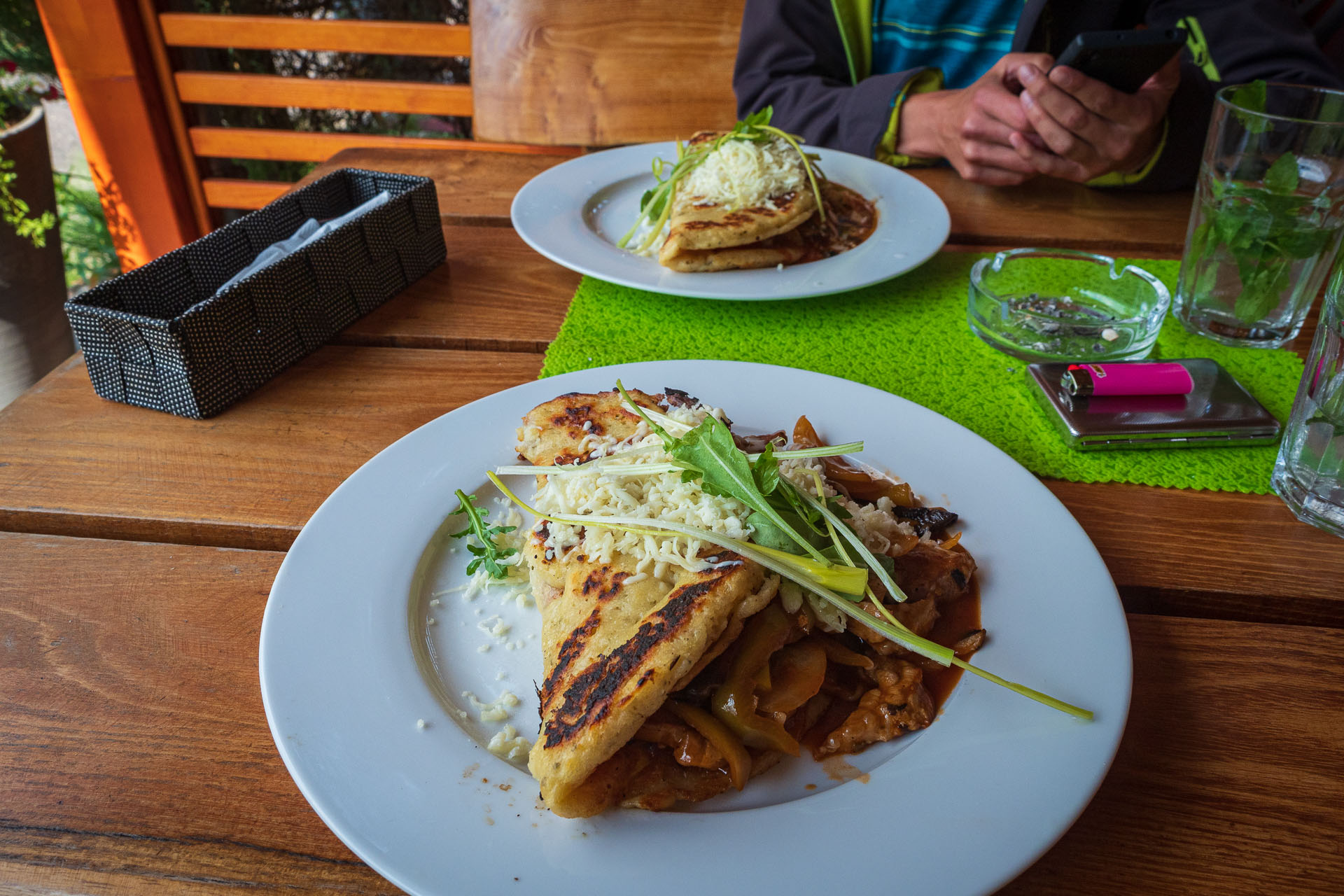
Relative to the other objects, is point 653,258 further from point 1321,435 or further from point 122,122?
point 122,122

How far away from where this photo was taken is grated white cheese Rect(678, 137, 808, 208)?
2045 mm

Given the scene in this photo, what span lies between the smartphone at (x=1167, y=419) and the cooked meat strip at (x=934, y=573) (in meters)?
0.45

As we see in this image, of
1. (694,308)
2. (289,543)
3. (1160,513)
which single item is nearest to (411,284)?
(694,308)

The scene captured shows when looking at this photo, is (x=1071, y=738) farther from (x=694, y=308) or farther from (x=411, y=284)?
(x=411, y=284)

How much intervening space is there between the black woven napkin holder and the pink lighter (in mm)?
1430

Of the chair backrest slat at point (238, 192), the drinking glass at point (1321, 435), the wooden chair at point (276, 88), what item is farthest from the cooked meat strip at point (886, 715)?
the chair backrest slat at point (238, 192)

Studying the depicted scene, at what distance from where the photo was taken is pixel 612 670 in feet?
3.20

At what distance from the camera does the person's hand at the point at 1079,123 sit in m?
2.24

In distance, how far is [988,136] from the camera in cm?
235

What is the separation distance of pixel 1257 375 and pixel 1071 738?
1.11 m

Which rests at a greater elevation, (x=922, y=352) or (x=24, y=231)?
(x=922, y=352)

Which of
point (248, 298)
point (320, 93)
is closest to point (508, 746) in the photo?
point (248, 298)

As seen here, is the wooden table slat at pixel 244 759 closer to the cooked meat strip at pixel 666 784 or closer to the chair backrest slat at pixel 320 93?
the cooked meat strip at pixel 666 784

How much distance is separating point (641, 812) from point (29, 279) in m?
4.17
